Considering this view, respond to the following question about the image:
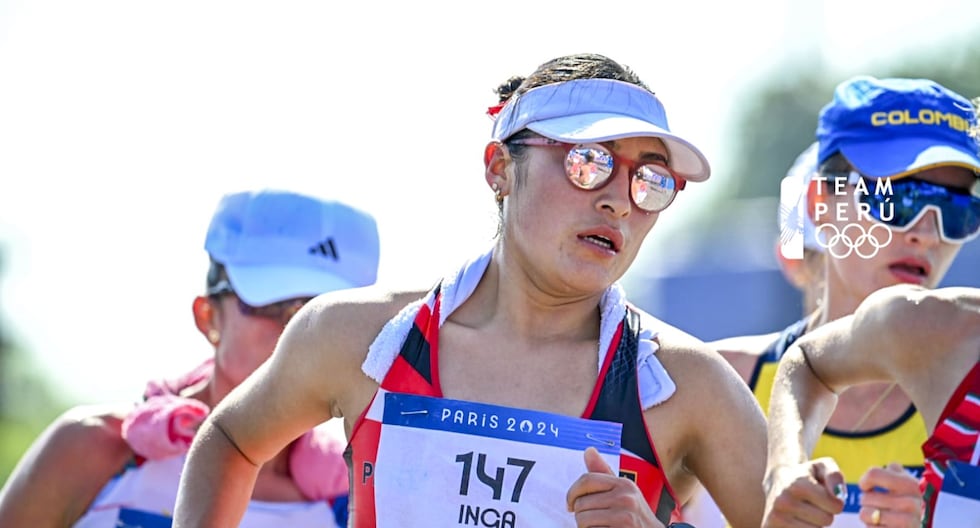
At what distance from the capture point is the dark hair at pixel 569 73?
13.7 ft

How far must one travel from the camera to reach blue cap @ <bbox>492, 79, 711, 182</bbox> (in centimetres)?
395

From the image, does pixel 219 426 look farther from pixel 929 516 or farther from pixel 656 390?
pixel 929 516

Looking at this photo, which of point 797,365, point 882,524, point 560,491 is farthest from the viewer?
point 797,365

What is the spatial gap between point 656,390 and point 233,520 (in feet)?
4.06

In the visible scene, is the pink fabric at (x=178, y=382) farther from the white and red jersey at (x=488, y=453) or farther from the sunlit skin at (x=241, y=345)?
the white and red jersey at (x=488, y=453)

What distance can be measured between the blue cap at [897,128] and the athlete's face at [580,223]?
1.57 m

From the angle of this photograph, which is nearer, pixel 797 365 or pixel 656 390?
pixel 656 390

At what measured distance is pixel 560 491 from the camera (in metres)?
3.81

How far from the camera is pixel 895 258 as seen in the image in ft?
17.6

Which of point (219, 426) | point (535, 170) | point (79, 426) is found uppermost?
point (535, 170)

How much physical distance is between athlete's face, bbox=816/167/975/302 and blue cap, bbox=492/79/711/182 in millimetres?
1402

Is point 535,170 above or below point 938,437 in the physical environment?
above

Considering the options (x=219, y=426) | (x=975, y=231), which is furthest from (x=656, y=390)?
(x=975, y=231)

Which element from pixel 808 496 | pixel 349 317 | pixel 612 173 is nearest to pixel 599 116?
pixel 612 173
